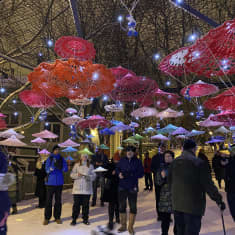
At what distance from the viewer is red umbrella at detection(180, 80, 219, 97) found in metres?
7.23

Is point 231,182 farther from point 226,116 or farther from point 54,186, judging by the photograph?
point 54,186

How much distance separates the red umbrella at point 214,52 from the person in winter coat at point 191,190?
146cm

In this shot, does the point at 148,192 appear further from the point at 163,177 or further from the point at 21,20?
the point at 21,20

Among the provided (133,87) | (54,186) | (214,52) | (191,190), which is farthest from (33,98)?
(191,190)

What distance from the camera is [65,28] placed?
12227 mm

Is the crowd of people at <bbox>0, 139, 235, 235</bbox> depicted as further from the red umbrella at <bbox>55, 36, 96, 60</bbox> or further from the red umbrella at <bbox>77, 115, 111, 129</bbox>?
the red umbrella at <bbox>77, 115, 111, 129</bbox>

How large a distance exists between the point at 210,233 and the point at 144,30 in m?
9.56

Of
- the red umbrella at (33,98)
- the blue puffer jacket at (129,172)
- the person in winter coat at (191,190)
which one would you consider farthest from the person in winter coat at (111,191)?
the red umbrella at (33,98)

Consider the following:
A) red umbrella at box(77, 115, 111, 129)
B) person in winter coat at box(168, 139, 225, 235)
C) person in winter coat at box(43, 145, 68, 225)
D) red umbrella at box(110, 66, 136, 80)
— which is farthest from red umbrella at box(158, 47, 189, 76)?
red umbrella at box(77, 115, 111, 129)

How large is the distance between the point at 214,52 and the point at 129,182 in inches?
132

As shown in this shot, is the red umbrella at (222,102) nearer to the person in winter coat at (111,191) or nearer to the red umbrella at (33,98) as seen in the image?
the person in winter coat at (111,191)

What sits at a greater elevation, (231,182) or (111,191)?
(231,182)

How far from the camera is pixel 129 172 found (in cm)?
598

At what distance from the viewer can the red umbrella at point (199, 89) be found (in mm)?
7230
